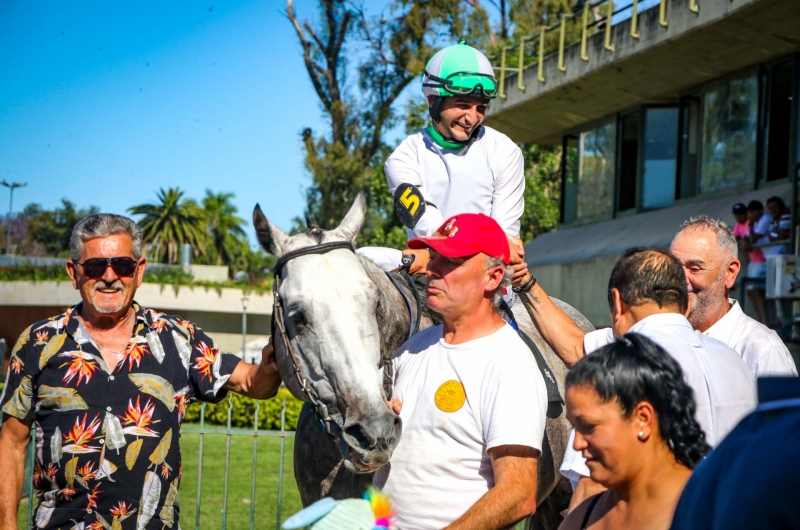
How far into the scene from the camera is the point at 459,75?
14.5ft

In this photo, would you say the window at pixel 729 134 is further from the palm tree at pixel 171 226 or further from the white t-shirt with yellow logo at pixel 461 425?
the palm tree at pixel 171 226

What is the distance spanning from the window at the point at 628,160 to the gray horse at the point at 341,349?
670 inches

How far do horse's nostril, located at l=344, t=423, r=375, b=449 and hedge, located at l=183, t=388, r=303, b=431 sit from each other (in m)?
10.2

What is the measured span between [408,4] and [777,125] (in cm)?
1864

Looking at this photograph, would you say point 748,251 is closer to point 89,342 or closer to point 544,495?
point 544,495

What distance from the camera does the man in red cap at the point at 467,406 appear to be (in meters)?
3.07

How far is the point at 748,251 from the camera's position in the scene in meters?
13.3

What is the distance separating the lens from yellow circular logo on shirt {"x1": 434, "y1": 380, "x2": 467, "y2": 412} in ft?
10.5

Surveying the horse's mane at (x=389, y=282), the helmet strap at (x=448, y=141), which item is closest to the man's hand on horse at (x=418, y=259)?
the horse's mane at (x=389, y=282)

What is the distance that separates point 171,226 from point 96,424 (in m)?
64.3

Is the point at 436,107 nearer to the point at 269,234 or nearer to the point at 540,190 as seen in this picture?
the point at 269,234

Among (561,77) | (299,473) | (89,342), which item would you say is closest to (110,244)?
(89,342)

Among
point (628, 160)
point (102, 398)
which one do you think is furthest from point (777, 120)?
point (102, 398)

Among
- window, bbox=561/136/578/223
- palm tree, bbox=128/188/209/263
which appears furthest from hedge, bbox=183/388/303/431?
palm tree, bbox=128/188/209/263
